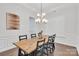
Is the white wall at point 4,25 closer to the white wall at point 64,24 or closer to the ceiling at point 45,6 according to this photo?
the ceiling at point 45,6

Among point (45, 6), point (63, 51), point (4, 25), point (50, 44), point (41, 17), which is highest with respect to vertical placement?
point (45, 6)

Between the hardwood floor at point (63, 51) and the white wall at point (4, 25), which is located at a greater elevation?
the white wall at point (4, 25)

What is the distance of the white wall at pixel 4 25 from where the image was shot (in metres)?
2.06

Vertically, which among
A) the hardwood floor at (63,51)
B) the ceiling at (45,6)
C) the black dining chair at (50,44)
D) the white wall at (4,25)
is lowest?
the hardwood floor at (63,51)

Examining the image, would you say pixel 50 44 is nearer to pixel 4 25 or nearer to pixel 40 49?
pixel 40 49

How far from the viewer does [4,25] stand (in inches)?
83.0

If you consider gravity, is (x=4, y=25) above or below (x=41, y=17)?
below

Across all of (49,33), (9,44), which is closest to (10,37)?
(9,44)

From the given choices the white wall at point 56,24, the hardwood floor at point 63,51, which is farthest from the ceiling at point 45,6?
the hardwood floor at point 63,51

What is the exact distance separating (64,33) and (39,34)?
49 cm

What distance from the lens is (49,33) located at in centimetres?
212

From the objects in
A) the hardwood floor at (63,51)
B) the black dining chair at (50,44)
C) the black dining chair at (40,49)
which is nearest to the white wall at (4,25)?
the hardwood floor at (63,51)

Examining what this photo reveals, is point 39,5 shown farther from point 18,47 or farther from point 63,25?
point 18,47

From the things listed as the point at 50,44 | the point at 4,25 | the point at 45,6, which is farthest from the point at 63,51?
the point at 4,25
